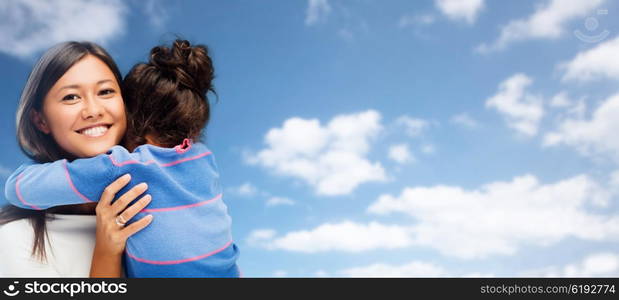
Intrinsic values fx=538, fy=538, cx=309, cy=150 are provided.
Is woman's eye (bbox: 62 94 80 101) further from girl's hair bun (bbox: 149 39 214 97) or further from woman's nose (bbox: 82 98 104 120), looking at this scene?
girl's hair bun (bbox: 149 39 214 97)

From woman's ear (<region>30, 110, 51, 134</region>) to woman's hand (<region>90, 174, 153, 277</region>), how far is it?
1.92 feet

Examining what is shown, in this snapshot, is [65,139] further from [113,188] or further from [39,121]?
[113,188]

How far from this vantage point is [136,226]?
2393 mm

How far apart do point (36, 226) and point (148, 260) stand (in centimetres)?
75

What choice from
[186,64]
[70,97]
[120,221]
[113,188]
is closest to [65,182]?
[113,188]

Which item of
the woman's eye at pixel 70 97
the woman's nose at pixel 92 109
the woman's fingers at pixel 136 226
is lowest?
the woman's fingers at pixel 136 226

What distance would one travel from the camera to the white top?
2.69 m

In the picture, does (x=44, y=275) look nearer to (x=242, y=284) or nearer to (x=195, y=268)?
(x=195, y=268)

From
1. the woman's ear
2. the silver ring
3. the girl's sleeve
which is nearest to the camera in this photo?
the girl's sleeve

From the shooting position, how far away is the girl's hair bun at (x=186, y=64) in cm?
264

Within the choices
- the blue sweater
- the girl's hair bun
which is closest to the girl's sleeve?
the blue sweater

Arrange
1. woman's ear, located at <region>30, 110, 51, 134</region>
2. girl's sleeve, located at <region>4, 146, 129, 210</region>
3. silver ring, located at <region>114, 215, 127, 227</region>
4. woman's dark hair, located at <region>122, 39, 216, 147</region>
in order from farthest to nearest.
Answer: woman's ear, located at <region>30, 110, 51, 134</region> → woman's dark hair, located at <region>122, 39, 216, 147</region> → silver ring, located at <region>114, 215, 127, 227</region> → girl's sleeve, located at <region>4, 146, 129, 210</region>

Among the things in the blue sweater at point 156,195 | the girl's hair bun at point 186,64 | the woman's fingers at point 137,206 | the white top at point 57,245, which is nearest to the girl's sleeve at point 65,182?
Answer: the blue sweater at point 156,195

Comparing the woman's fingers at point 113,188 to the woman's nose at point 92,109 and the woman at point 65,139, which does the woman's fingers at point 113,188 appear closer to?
the woman at point 65,139
